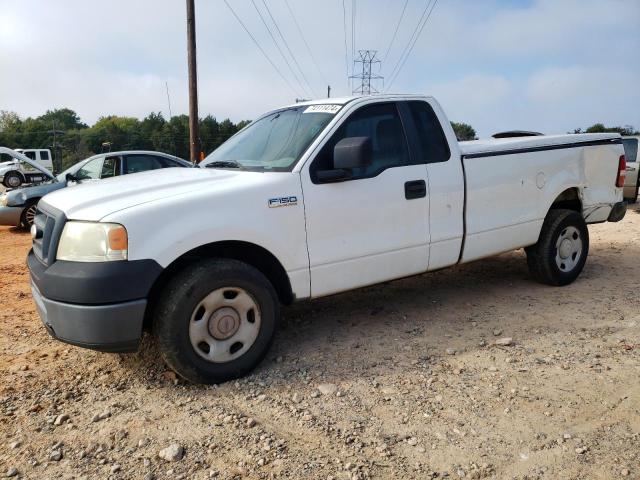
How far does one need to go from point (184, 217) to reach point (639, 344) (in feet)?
11.5

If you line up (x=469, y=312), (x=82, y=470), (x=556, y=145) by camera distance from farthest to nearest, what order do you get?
1. (x=556, y=145)
2. (x=469, y=312)
3. (x=82, y=470)

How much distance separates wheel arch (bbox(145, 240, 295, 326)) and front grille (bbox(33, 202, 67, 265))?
2.13 feet

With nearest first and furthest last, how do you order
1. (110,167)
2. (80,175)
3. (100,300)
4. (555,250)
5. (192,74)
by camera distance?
(100,300) → (555,250) → (110,167) → (80,175) → (192,74)

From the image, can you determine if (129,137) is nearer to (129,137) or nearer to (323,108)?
(129,137)

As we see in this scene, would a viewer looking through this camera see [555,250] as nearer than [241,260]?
No

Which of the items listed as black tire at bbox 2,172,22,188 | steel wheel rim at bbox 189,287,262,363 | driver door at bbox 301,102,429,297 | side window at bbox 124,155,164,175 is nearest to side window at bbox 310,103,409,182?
driver door at bbox 301,102,429,297

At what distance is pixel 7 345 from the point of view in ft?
13.6

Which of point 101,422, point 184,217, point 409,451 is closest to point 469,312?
point 409,451

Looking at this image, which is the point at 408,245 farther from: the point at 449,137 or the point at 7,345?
the point at 7,345

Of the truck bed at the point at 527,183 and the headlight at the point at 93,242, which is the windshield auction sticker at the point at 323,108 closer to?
the truck bed at the point at 527,183

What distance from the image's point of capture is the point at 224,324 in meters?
3.42

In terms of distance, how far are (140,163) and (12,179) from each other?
1840 centimetres

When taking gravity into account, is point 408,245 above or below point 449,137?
below

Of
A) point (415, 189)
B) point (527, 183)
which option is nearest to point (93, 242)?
point (415, 189)
